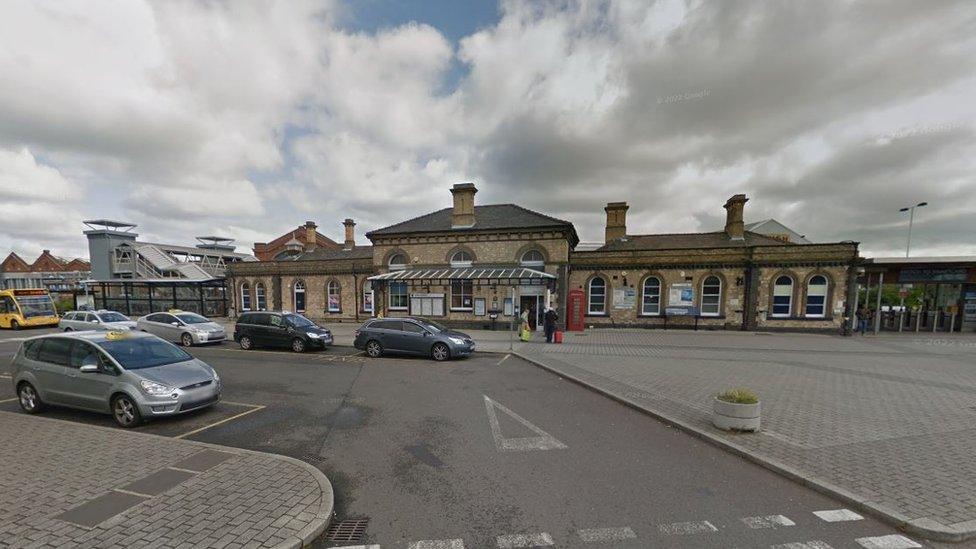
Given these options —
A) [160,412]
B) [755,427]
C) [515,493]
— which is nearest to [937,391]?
[755,427]

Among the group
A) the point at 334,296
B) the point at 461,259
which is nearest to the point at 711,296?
the point at 461,259

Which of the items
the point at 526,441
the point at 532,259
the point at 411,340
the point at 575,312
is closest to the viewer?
the point at 526,441

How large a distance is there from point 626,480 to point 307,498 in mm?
3648

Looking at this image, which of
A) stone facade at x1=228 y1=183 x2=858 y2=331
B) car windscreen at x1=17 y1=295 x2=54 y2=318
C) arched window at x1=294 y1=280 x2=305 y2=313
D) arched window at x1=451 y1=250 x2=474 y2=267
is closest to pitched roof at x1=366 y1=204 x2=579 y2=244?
stone facade at x1=228 y1=183 x2=858 y2=331

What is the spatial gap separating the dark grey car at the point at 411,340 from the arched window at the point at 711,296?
1458 centimetres

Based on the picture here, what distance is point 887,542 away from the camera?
3125mm

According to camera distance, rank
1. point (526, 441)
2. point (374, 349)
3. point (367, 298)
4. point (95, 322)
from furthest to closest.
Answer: point (367, 298)
point (95, 322)
point (374, 349)
point (526, 441)

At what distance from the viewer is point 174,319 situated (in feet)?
48.7

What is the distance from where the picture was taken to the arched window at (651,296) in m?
19.3

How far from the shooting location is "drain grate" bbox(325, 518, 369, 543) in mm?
3111

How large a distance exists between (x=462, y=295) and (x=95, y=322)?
57.3 ft

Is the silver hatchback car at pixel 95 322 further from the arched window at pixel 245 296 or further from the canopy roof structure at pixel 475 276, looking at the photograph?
the canopy roof structure at pixel 475 276

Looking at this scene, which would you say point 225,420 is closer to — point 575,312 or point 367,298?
point 575,312

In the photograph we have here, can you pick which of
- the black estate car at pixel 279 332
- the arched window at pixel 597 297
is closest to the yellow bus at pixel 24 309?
the black estate car at pixel 279 332
